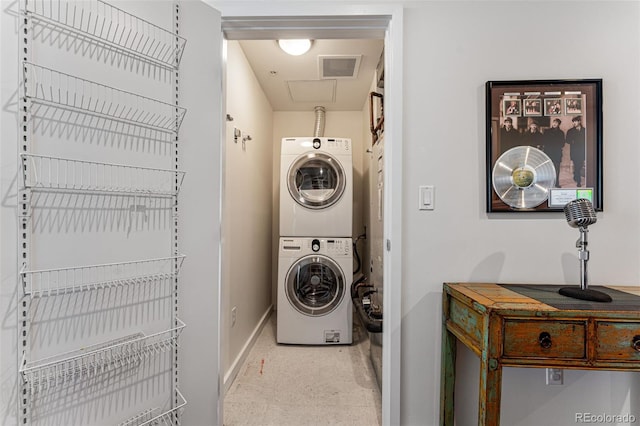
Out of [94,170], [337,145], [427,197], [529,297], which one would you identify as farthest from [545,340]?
[337,145]

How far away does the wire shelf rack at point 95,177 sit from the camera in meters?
1.00

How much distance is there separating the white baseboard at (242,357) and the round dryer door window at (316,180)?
1.26 m

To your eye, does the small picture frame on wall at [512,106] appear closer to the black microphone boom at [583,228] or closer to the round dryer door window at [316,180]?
the black microphone boom at [583,228]

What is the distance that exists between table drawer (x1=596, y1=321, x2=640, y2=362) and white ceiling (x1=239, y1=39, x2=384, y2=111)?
79.5 inches

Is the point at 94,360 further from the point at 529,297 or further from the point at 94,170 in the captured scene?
the point at 529,297

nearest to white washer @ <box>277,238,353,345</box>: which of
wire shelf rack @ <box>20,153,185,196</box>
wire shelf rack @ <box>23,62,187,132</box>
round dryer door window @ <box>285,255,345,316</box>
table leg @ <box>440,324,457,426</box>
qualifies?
round dryer door window @ <box>285,255,345,316</box>

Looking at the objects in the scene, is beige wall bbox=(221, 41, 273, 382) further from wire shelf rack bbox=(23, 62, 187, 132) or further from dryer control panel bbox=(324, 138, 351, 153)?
dryer control panel bbox=(324, 138, 351, 153)

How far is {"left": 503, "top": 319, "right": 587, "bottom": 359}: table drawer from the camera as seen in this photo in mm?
1013

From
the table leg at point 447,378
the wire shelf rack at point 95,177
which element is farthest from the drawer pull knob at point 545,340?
the wire shelf rack at point 95,177

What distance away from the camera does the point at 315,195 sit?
2.73 m

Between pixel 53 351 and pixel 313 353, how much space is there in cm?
184

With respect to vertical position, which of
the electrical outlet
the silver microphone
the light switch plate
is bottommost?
the electrical outlet

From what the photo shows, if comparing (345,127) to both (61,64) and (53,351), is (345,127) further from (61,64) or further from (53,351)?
(53,351)

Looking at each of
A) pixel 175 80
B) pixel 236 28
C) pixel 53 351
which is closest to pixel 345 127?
pixel 236 28
